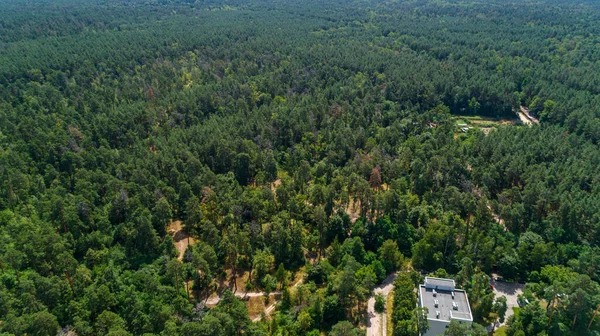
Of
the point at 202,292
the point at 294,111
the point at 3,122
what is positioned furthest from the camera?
the point at 294,111

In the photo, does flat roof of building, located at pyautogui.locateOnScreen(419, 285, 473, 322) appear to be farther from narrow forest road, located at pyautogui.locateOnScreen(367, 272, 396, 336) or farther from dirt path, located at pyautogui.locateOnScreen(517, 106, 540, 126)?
dirt path, located at pyautogui.locateOnScreen(517, 106, 540, 126)

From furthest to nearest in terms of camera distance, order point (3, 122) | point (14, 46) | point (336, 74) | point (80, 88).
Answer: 1. point (14, 46)
2. point (336, 74)
3. point (80, 88)
4. point (3, 122)

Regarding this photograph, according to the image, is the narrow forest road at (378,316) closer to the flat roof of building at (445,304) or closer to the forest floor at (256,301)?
the flat roof of building at (445,304)

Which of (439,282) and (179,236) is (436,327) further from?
(179,236)

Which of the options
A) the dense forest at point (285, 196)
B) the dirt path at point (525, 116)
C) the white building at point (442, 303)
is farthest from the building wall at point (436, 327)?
the dirt path at point (525, 116)

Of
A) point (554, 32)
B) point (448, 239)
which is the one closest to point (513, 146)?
point (448, 239)

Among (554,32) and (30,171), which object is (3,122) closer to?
(30,171)
